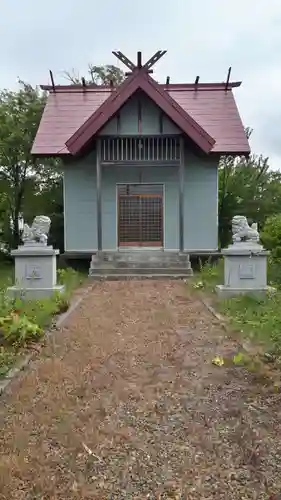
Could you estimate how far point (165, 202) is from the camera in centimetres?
1401

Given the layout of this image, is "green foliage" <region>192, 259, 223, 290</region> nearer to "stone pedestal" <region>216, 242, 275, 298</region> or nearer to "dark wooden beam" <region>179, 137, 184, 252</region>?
"stone pedestal" <region>216, 242, 275, 298</region>

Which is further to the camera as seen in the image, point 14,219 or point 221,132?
point 14,219

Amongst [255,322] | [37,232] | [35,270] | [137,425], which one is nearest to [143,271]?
[37,232]

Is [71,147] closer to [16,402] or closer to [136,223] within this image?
[136,223]

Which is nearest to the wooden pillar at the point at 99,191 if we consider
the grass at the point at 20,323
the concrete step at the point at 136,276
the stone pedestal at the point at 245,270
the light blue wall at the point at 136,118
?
the light blue wall at the point at 136,118

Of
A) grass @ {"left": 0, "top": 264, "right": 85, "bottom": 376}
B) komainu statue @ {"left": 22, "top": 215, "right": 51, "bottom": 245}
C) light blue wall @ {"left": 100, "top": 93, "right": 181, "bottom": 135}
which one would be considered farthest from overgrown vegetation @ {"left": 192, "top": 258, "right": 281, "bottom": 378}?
light blue wall @ {"left": 100, "top": 93, "right": 181, "bottom": 135}

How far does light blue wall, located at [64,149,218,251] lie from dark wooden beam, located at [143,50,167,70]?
8.94 feet

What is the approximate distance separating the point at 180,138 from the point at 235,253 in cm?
562

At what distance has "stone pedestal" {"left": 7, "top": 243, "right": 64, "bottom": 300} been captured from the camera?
27.4 ft

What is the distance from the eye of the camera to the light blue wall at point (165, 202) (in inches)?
550

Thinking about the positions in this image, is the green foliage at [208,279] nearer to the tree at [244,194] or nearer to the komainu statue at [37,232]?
the komainu statue at [37,232]

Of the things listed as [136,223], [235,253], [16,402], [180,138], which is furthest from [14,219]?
[16,402]

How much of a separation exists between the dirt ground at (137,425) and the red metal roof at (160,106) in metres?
8.14

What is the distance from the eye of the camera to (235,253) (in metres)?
8.23
